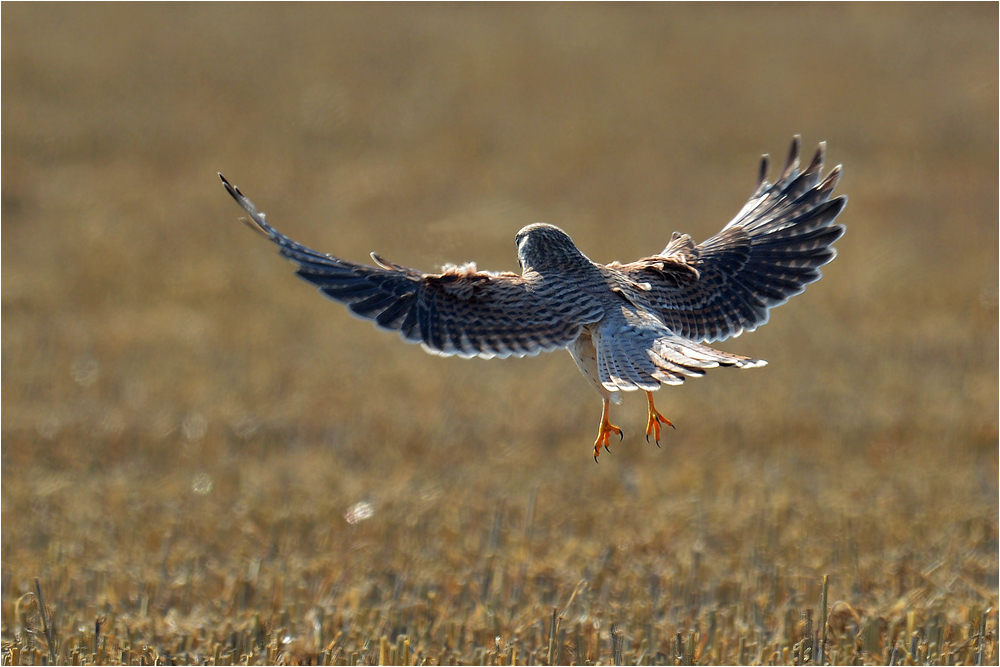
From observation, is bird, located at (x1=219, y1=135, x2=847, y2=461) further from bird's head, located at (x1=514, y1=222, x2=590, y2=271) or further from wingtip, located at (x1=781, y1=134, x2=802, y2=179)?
wingtip, located at (x1=781, y1=134, x2=802, y2=179)

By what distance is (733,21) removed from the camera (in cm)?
2138

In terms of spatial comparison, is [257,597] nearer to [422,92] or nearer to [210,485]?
[210,485]

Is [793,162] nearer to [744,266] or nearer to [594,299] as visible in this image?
[744,266]

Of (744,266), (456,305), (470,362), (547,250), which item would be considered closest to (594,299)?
(547,250)

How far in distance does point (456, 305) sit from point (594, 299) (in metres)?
0.46

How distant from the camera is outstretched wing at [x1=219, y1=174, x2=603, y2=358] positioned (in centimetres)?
350

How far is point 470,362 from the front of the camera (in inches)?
445

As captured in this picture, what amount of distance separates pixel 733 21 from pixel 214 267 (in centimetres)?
1277

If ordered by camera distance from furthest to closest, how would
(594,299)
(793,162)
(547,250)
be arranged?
1. (793,162)
2. (547,250)
3. (594,299)

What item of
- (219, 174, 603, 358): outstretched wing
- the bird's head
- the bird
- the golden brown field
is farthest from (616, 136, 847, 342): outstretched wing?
the golden brown field

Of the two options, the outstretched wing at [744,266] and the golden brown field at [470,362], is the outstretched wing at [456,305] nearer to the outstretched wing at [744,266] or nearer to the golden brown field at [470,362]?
the outstretched wing at [744,266]

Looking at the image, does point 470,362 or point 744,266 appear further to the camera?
point 470,362

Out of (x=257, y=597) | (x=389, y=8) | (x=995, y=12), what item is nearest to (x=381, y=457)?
(x=257, y=597)

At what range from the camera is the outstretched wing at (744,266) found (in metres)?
4.01
